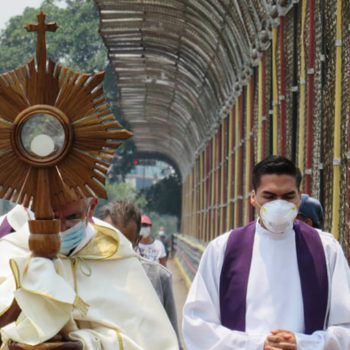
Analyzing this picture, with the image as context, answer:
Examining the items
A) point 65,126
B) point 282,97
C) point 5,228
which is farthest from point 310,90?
point 65,126

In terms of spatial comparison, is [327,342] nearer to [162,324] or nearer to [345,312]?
[345,312]

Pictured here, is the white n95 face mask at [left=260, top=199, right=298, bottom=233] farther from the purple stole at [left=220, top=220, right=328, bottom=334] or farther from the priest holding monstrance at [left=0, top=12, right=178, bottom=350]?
the priest holding monstrance at [left=0, top=12, right=178, bottom=350]

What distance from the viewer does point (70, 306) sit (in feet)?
14.7

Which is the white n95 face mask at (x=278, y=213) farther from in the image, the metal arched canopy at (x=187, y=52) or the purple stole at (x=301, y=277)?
the metal arched canopy at (x=187, y=52)

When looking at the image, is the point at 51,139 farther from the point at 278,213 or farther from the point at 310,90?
the point at 310,90

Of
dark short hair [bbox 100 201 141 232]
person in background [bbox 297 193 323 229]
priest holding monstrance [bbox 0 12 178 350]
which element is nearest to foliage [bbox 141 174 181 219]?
dark short hair [bbox 100 201 141 232]

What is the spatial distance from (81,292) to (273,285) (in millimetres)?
889

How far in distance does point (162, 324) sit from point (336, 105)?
3876 mm

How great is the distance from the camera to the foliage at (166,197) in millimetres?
49250

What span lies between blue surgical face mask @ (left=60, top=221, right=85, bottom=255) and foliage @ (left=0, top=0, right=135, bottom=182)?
43060 mm

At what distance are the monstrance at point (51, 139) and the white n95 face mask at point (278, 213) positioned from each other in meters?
0.87

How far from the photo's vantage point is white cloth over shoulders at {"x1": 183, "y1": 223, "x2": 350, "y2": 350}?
509cm

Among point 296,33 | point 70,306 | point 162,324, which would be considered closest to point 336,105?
point 296,33

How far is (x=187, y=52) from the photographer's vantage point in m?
20.1
